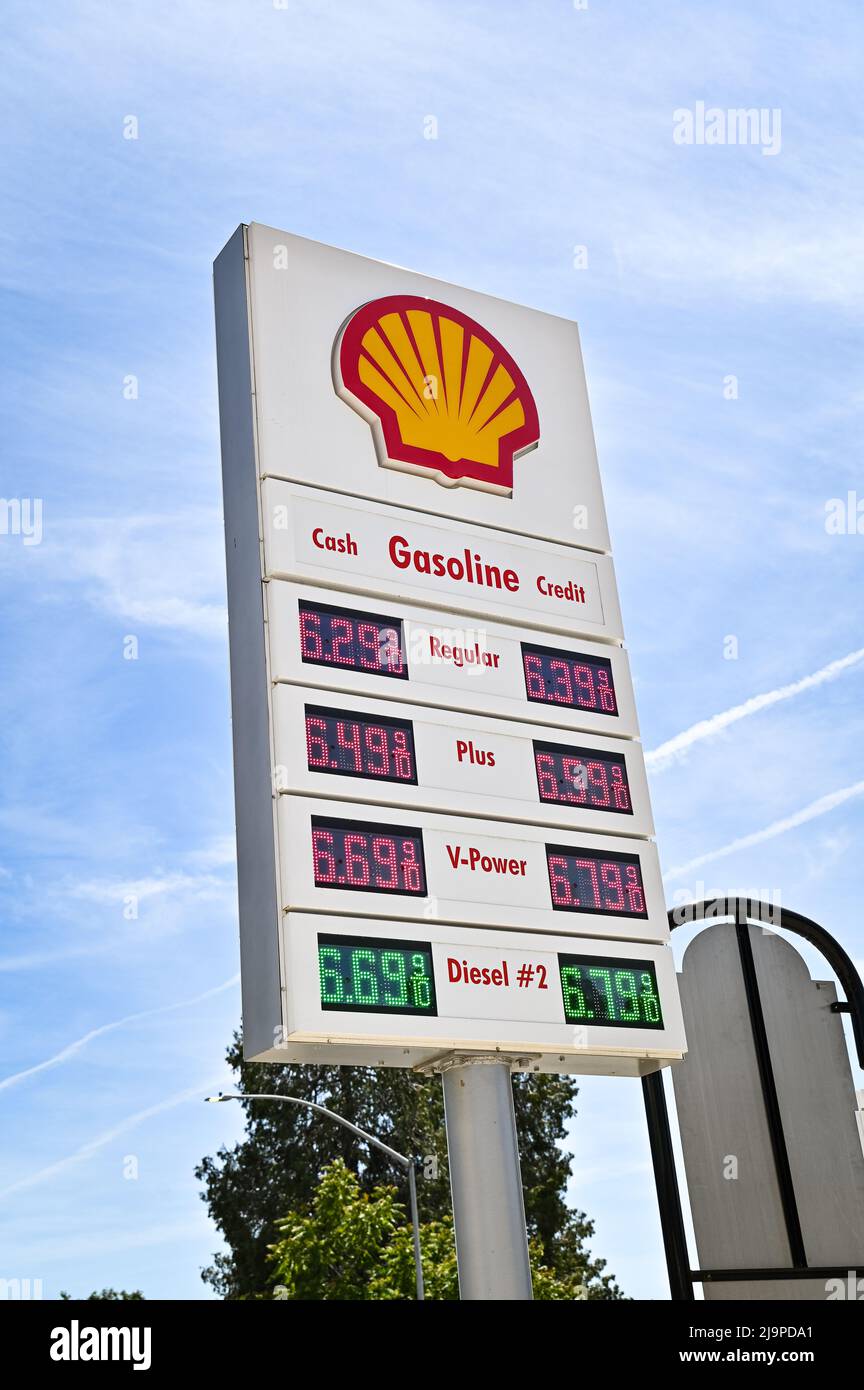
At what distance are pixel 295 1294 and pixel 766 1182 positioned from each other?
19.3 m

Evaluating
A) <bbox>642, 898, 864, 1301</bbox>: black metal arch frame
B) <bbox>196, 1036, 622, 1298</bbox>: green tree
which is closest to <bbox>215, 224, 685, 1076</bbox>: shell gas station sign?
<bbox>642, 898, 864, 1301</bbox>: black metal arch frame

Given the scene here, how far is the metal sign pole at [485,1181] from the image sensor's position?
1031 centimetres

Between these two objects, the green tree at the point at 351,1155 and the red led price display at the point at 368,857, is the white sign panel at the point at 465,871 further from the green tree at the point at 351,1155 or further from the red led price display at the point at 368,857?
the green tree at the point at 351,1155

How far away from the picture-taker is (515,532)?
12711 mm

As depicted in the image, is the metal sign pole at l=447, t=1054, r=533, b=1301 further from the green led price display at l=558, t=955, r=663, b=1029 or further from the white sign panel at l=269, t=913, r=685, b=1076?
the green led price display at l=558, t=955, r=663, b=1029

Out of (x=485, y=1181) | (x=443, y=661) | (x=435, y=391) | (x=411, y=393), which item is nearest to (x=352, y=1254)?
(x=485, y=1181)

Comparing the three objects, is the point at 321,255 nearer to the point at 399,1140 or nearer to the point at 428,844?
the point at 428,844

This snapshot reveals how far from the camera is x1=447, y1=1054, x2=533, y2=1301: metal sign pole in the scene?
10.3 m

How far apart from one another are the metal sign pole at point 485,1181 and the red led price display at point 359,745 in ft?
6.91

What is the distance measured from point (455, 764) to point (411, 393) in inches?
137

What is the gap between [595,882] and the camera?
11.5 metres

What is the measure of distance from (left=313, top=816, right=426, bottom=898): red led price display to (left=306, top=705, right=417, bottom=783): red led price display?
0.41m
